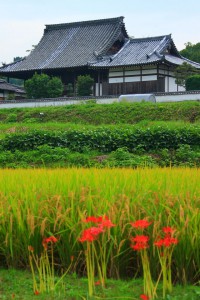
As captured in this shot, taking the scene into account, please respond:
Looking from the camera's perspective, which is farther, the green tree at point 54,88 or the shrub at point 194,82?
the green tree at point 54,88

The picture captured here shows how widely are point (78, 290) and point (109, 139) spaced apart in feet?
33.8

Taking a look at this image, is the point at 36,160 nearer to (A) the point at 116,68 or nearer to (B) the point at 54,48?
(A) the point at 116,68

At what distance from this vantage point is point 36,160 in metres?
12.2

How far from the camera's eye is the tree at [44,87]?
93.3 feet

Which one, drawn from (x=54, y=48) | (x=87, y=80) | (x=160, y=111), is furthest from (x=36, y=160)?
(x=54, y=48)

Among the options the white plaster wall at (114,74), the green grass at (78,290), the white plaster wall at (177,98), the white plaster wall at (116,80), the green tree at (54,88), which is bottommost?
the green grass at (78,290)

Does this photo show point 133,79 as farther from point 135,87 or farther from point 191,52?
point 191,52

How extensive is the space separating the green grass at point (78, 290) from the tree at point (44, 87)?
25461mm

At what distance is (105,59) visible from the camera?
30.0 meters

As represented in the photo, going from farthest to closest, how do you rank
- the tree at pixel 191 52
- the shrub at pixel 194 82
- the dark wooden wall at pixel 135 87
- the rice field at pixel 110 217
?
the tree at pixel 191 52, the dark wooden wall at pixel 135 87, the shrub at pixel 194 82, the rice field at pixel 110 217

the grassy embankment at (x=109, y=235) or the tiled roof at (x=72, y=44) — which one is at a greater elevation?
the tiled roof at (x=72, y=44)

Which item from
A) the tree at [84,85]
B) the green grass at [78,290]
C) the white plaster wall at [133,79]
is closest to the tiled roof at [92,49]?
the tree at [84,85]

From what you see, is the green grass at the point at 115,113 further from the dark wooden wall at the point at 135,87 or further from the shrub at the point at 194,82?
the dark wooden wall at the point at 135,87

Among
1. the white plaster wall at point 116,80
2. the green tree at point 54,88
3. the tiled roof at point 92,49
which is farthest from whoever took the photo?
the white plaster wall at point 116,80
